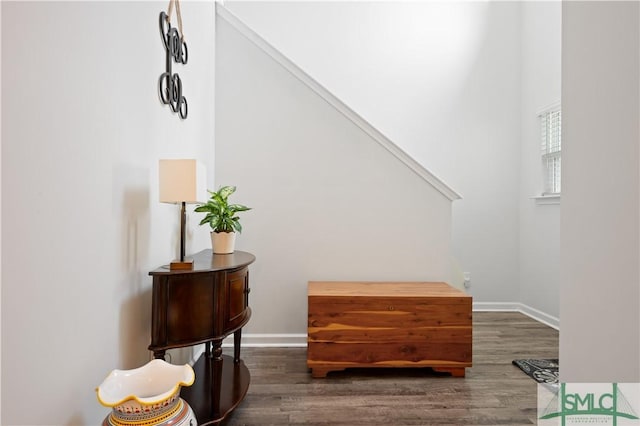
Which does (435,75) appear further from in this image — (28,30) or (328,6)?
(28,30)

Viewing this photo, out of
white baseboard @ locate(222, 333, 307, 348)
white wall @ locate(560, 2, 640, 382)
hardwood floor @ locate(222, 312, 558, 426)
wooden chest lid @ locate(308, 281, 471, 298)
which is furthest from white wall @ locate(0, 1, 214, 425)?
white wall @ locate(560, 2, 640, 382)

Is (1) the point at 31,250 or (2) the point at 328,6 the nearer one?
(1) the point at 31,250

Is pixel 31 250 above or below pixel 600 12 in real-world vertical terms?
below

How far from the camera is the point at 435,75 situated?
14.7ft

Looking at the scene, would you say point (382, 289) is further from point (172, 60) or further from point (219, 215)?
point (172, 60)

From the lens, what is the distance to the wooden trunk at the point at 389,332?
2602 mm

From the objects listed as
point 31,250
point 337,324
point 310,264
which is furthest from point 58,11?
point 310,264

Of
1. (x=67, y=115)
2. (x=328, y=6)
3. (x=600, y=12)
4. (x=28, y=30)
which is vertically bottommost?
(x=67, y=115)

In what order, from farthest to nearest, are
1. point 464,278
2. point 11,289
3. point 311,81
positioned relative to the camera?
point 464,278 < point 311,81 < point 11,289

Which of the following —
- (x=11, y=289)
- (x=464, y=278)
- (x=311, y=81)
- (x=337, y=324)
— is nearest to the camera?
(x=11, y=289)

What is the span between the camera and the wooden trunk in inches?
102

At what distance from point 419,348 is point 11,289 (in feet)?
7.39

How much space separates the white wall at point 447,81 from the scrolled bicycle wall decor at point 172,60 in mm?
2330

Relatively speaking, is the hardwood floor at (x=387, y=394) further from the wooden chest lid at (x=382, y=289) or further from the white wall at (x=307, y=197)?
the white wall at (x=307, y=197)
